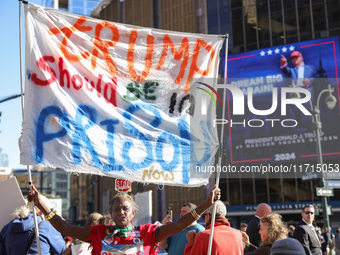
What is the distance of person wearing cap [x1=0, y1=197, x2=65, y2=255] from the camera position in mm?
5391

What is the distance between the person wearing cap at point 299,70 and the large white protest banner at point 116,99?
27.4 m

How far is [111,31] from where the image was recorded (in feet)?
17.8

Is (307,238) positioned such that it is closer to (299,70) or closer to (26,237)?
(26,237)

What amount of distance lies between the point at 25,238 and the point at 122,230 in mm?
1951

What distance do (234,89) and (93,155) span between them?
6.42 feet

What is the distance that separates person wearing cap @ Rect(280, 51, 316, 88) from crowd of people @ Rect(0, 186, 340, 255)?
25.9m

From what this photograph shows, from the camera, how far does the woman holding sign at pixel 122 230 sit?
397 centimetres

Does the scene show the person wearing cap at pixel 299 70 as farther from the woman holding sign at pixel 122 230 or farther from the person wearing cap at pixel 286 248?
the woman holding sign at pixel 122 230

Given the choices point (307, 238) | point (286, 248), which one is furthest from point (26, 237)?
point (307, 238)

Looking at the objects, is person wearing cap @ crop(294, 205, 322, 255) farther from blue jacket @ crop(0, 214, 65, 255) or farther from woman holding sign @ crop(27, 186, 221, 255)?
blue jacket @ crop(0, 214, 65, 255)

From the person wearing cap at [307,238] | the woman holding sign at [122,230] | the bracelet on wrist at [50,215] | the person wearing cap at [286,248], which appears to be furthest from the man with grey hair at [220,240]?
the person wearing cap at [307,238]

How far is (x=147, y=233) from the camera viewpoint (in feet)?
13.4

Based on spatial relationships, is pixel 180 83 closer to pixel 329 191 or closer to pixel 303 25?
pixel 329 191

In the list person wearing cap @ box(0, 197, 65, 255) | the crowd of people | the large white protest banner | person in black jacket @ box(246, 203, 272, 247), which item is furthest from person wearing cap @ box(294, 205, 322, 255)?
person wearing cap @ box(0, 197, 65, 255)
